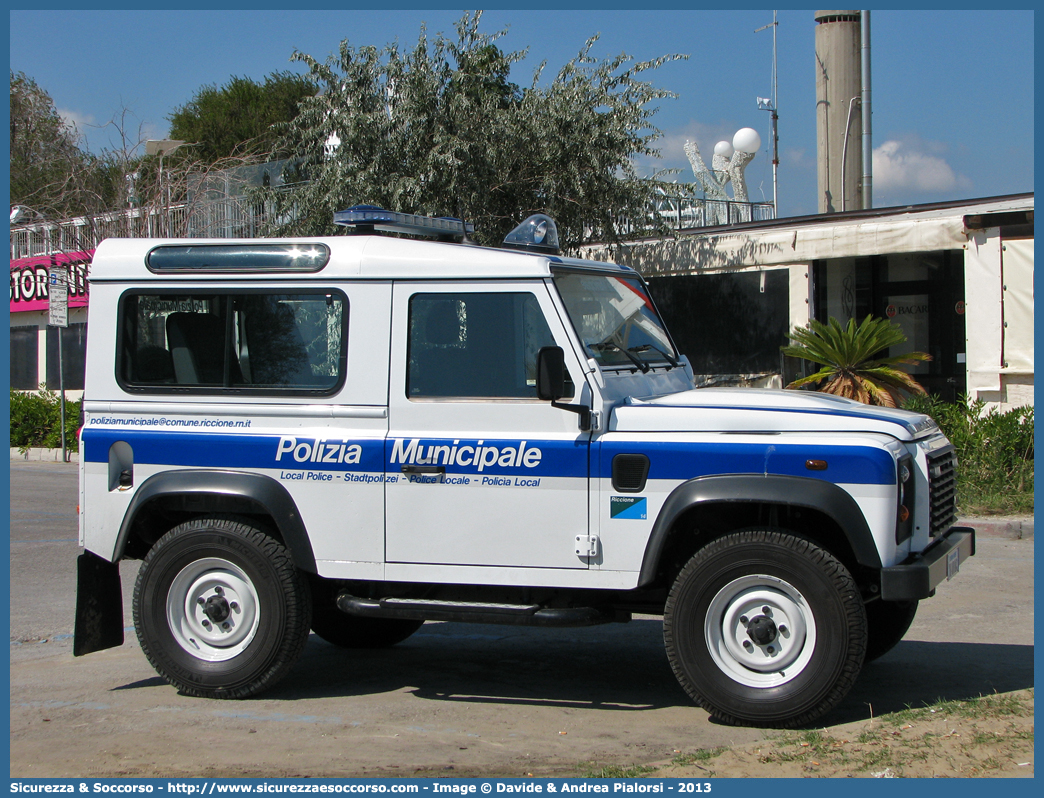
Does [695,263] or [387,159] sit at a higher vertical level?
Answer: [387,159]

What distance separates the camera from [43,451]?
20.4 m

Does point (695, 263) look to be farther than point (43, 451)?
No

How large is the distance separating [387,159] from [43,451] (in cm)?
1021

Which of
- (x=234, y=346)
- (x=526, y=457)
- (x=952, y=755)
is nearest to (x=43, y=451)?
(x=234, y=346)

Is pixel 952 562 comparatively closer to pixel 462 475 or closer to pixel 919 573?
pixel 919 573

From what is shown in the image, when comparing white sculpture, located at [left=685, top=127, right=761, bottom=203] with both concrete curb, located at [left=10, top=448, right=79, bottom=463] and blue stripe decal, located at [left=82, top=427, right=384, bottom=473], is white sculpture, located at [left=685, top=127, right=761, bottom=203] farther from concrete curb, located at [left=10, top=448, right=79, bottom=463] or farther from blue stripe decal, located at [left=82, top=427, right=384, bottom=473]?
blue stripe decal, located at [left=82, top=427, right=384, bottom=473]

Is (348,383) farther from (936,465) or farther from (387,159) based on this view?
(387,159)

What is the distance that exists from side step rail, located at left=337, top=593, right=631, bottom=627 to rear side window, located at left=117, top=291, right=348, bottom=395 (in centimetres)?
118

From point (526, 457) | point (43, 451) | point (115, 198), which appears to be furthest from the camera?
point (115, 198)

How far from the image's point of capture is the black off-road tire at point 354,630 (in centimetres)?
679

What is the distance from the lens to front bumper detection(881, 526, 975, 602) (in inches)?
185

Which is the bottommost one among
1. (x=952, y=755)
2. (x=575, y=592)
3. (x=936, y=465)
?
(x=952, y=755)

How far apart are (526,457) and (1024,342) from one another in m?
10.7

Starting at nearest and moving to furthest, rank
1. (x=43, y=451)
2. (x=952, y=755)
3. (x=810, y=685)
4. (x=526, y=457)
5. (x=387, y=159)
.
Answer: (x=952, y=755)
(x=810, y=685)
(x=526, y=457)
(x=387, y=159)
(x=43, y=451)
